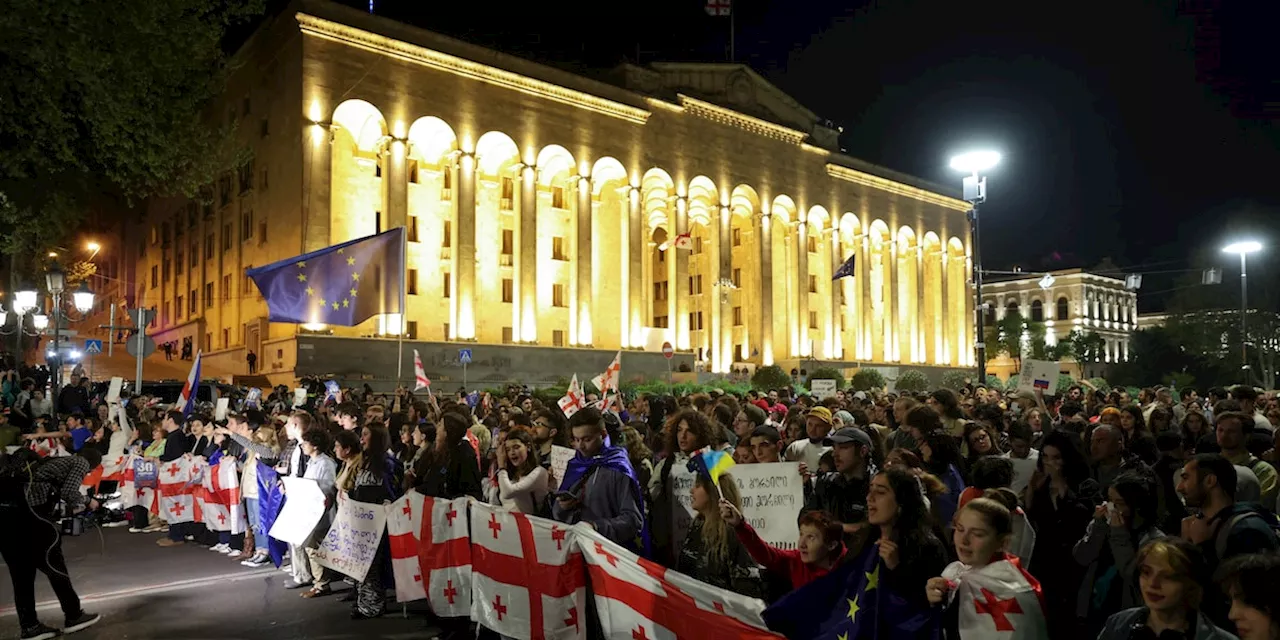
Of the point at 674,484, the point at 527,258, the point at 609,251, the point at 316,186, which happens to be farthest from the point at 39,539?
the point at 609,251

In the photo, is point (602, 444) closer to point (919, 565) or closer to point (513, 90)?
point (919, 565)

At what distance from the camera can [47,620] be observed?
8.72 metres

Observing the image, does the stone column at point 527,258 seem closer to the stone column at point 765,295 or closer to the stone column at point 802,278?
the stone column at point 765,295

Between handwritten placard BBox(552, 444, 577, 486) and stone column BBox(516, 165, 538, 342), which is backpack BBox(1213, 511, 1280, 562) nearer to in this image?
handwritten placard BBox(552, 444, 577, 486)

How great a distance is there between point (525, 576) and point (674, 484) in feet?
4.46

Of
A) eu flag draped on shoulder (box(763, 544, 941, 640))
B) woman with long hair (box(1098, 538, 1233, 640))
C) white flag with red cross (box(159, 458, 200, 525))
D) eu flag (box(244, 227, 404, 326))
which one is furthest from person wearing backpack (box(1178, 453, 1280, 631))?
white flag with red cross (box(159, 458, 200, 525))

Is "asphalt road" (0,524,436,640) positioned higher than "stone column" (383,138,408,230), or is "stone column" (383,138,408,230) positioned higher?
"stone column" (383,138,408,230)

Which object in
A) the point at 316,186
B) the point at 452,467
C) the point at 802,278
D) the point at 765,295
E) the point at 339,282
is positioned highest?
the point at 316,186

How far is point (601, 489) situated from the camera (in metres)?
6.40

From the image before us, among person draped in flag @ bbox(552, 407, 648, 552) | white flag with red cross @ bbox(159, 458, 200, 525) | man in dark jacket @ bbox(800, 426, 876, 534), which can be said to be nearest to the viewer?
man in dark jacket @ bbox(800, 426, 876, 534)

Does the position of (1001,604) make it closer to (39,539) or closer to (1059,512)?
(1059,512)

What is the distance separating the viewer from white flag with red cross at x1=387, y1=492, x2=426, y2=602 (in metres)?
8.13

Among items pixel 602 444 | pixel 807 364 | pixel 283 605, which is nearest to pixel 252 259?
pixel 807 364

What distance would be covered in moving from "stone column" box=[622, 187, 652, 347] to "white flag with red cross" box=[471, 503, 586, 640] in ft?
136
